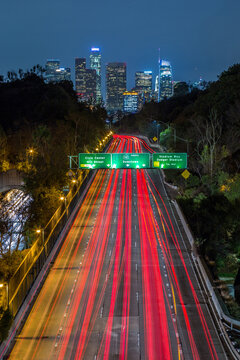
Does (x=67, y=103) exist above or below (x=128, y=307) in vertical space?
above

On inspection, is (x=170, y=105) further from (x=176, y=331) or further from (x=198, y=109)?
(x=176, y=331)

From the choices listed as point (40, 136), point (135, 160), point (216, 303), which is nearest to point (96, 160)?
point (135, 160)

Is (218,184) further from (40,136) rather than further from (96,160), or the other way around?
(40,136)

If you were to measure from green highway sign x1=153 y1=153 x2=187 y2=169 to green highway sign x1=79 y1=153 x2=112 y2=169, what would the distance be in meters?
3.95

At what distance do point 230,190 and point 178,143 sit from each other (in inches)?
1035

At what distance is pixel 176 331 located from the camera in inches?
661

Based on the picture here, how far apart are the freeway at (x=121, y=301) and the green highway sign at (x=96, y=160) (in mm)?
4651

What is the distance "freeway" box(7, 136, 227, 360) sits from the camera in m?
15.5

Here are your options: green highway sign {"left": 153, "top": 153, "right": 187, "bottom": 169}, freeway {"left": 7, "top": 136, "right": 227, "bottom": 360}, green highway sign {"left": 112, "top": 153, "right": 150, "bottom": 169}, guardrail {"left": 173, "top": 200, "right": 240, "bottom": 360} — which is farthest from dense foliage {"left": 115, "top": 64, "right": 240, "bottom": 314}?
green highway sign {"left": 112, "top": 153, "right": 150, "bottom": 169}

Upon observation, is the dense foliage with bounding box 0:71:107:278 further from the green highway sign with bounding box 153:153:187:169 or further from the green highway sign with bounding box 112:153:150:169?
the green highway sign with bounding box 153:153:187:169

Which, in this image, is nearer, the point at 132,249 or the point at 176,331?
the point at 176,331

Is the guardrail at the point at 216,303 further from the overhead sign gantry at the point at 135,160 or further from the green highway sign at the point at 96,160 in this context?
the green highway sign at the point at 96,160

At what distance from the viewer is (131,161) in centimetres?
3334

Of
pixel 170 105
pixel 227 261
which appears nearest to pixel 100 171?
pixel 227 261
